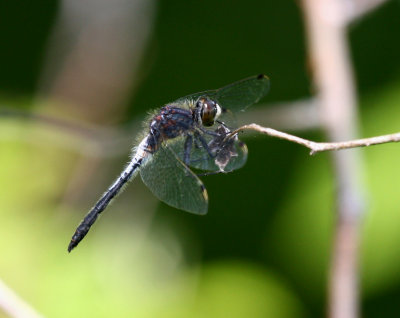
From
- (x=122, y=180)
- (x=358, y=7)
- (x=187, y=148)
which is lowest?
(x=122, y=180)

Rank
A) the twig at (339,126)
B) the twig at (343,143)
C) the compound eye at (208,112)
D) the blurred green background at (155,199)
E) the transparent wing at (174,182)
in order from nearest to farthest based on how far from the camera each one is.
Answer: the twig at (343,143)
the transparent wing at (174,182)
the compound eye at (208,112)
the twig at (339,126)
the blurred green background at (155,199)

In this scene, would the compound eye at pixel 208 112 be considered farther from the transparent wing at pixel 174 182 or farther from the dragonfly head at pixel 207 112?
the transparent wing at pixel 174 182

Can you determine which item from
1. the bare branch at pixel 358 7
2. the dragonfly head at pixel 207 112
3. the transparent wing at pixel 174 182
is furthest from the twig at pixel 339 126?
the transparent wing at pixel 174 182

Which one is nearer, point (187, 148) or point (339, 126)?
point (187, 148)

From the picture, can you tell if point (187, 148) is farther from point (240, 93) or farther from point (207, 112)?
point (240, 93)

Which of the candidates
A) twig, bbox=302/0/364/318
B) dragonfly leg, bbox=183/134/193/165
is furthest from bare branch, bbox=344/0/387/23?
dragonfly leg, bbox=183/134/193/165

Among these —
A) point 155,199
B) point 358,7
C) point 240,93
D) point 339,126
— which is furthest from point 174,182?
point 155,199

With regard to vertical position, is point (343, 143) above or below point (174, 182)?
above
